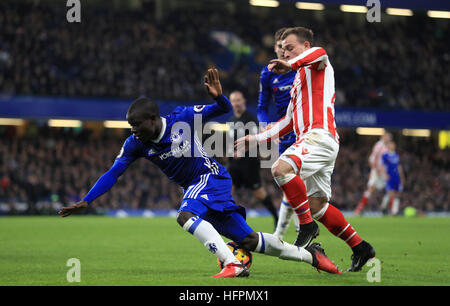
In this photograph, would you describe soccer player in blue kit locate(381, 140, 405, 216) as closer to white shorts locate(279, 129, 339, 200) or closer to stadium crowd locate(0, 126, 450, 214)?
stadium crowd locate(0, 126, 450, 214)

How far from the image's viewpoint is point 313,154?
6172 mm

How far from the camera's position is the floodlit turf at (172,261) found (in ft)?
18.9

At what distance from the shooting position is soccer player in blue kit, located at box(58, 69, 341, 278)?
225 inches

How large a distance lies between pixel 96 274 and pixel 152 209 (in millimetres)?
19770

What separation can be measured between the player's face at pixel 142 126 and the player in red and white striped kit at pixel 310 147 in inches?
43.0

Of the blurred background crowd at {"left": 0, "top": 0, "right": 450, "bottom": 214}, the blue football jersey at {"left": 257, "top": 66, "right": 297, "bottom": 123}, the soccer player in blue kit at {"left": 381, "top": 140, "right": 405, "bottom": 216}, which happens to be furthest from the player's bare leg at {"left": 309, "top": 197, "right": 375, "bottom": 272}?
the blurred background crowd at {"left": 0, "top": 0, "right": 450, "bottom": 214}

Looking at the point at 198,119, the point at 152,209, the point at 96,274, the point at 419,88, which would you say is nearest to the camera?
the point at 198,119

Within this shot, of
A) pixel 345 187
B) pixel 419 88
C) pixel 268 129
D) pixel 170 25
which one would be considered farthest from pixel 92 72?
pixel 268 129

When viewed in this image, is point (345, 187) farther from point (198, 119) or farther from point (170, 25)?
point (198, 119)

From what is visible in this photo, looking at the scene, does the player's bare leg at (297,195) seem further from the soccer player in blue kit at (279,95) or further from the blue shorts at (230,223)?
the soccer player in blue kit at (279,95)

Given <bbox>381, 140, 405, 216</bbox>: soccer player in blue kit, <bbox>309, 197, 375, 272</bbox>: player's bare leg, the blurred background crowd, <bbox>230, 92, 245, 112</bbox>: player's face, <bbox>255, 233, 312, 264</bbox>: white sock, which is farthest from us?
the blurred background crowd

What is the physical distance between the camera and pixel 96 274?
247 inches

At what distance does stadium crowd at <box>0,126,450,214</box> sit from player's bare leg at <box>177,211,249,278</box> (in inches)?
734

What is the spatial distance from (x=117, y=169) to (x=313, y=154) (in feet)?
5.90
